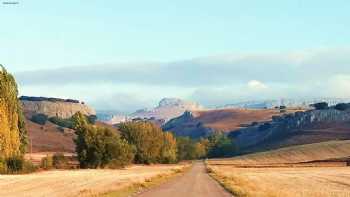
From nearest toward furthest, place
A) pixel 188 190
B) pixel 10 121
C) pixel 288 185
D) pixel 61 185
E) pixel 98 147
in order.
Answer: pixel 188 190
pixel 288 185
pixel 61 185
pixel 10 121
pixel 98 147

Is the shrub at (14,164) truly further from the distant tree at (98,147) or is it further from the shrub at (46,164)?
the distant tree at (98,147)

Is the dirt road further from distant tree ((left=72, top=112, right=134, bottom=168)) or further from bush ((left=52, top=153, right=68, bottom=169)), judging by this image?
distant tree ((left=72, top=112, right=134, bottom=168))

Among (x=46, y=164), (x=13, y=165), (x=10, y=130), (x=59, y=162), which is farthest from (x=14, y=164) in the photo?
(x=59, y=162)

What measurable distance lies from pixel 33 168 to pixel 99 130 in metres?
31.7

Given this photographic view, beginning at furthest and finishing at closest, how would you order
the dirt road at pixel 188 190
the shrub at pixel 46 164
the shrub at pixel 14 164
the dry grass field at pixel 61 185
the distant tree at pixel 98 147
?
1. the distant tree at pixel 98 147
2. the shrub at pixel 46 164
3. the shrub at pixel 14 164
4. the dry grass field at pixel 61 185
5. the dirt road at pixel 188 190

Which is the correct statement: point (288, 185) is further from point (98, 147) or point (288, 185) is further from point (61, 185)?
point (98, 147)

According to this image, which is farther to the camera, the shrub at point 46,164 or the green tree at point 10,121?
the shrub at point 46,164

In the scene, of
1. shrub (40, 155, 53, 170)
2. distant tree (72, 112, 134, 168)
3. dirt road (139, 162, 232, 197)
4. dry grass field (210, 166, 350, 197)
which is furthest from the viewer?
distant tree (72, 112, 134, 168)

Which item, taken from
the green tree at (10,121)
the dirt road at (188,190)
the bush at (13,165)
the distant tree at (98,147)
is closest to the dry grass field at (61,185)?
the dirt road at (188,190)

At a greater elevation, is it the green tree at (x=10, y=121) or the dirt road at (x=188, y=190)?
the green tree at (x=10, y=121)

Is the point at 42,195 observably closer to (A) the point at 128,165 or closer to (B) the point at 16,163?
(B) the point at 16,163

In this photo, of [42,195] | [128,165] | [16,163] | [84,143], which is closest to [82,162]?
[84,143]

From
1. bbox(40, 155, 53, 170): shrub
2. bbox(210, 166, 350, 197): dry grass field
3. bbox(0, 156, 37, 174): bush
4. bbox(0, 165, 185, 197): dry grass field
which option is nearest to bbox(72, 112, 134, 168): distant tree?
bbox(40, 155, 53, 170): shrub

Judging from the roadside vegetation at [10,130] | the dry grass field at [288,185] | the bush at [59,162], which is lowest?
the bush at [59,162]
